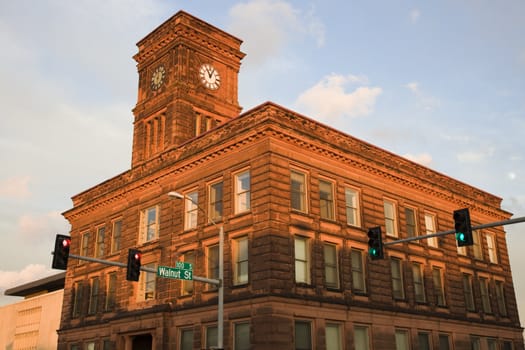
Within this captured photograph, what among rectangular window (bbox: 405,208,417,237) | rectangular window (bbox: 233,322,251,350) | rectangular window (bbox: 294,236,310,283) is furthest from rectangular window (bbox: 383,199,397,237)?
rectangular window (bbox: 233,322,251,350)

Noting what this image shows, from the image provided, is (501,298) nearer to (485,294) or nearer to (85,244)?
(485,294)

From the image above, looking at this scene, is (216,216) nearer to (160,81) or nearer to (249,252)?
(249,252)

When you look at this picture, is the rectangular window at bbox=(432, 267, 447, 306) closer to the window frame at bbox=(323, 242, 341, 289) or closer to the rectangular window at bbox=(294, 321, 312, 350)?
the window frame at bbox=(323, 242, 341, 289)

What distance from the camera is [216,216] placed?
1332 inches

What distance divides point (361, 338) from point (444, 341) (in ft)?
28.5

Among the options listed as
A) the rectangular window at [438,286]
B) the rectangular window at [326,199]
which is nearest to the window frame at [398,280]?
the rectangular window at [438,286]

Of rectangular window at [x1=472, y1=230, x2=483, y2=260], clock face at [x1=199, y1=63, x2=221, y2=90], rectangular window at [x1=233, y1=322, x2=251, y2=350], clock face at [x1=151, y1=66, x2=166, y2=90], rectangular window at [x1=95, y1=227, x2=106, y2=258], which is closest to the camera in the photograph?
rectangular window at [x1=233, y1=322, x2=251, y2=350]

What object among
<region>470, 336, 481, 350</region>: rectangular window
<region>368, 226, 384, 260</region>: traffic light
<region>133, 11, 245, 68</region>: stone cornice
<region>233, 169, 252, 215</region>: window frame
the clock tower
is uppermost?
<region>133, 11, 245, 68</region>: stone cornice

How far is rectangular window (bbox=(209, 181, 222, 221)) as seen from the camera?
111 ft

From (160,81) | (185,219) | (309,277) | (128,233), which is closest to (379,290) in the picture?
(309,277)

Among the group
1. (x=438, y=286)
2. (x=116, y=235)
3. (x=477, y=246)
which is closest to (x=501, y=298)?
(x=477, y=246)

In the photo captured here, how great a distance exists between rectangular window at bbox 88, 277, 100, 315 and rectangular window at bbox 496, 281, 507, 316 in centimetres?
3064

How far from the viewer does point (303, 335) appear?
97.1 feet

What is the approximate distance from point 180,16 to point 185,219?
19463 millimetres
